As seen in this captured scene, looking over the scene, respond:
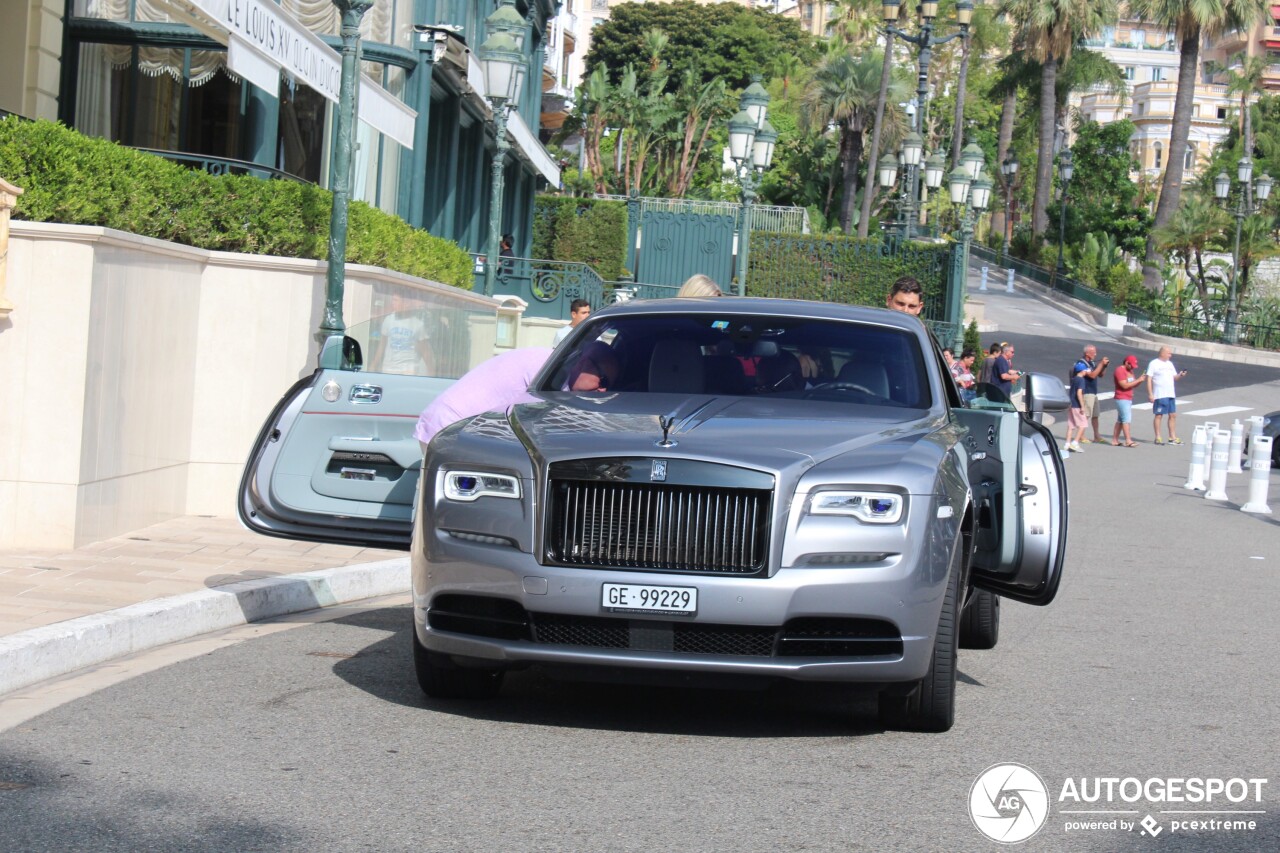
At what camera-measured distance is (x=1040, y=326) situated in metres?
57.6

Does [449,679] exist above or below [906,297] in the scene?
below

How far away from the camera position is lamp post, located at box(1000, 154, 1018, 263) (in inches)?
2990

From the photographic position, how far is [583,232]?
41.7 m

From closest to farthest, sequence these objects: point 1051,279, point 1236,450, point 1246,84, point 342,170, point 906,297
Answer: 1. point 906,297
2. point 342,170
3. point 1236,450
4. point 1051,279
5. point 1246,84

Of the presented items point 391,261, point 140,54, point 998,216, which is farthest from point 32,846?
point 998,216

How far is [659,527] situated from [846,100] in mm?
60697

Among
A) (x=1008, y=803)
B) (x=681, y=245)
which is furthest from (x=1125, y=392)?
(x=1008, y=803)

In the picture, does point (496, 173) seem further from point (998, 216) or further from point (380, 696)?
point (998, 216)

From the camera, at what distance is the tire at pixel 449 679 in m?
6.20

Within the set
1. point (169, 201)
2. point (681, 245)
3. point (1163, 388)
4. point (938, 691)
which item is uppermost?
point (681, 245)

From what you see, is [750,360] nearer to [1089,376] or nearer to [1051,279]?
[1089,376]

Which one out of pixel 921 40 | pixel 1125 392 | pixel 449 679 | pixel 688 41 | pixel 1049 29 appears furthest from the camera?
pixel 688 41

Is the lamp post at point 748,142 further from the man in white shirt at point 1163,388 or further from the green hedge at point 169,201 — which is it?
the green hedge at point 169,201

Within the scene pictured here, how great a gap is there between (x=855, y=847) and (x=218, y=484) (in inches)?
340
